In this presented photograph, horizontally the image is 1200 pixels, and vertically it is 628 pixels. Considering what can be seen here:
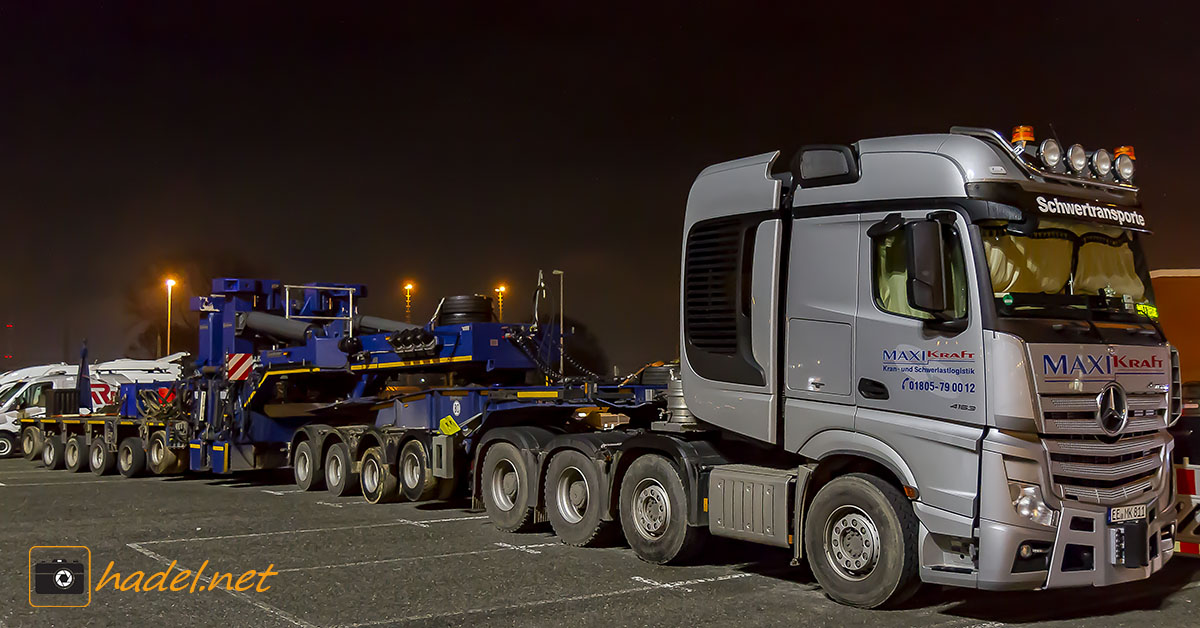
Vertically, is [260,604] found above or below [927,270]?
below

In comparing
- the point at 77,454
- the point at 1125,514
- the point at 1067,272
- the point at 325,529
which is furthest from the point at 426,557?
the point at 77,454

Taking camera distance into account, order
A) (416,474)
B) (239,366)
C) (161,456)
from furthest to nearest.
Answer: (161,456), (239,366), (416,474)

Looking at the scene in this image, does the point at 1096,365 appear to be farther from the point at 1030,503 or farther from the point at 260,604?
the point at 260,604

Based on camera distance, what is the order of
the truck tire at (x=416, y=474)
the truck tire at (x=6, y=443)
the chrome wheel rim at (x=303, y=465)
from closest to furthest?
the truck tire at (x=416, y=474) < the chrome wheel rim at (x=303, y=465) < the truck tire at (x=6, y=443)

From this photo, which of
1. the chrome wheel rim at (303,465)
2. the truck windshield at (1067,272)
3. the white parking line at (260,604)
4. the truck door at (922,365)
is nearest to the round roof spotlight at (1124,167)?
the truck windshield at (1067,272)

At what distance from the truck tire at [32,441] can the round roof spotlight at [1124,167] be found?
2419 cm

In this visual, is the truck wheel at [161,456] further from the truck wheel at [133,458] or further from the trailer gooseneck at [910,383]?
the trailer gooseneck at [910,383]

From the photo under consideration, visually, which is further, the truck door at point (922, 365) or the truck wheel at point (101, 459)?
the truck wheel at point (101, 459)

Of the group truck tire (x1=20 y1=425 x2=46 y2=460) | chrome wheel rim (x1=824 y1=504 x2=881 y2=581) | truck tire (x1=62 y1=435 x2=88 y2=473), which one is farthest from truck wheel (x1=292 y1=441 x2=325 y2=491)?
truck tire (x1=20 y1=425 x2=46 y2=460)

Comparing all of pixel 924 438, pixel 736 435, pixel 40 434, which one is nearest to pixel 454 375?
pixel 736 435

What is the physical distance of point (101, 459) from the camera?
22.3 m

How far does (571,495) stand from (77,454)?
52.7ft

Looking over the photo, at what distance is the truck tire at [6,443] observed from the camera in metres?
28.6

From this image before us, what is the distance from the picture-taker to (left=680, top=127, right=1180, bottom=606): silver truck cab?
7.21 m
